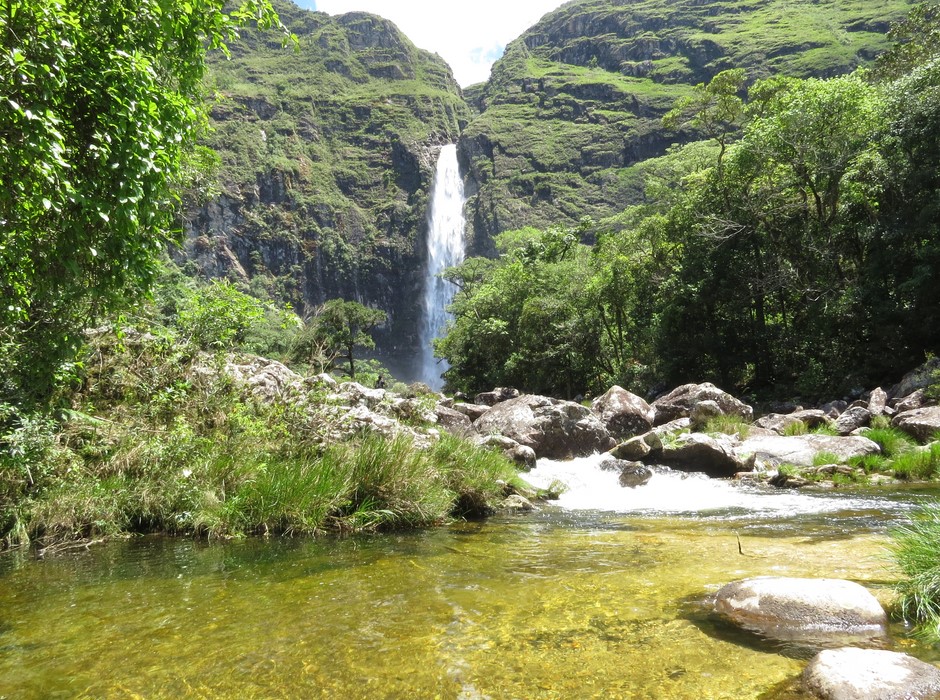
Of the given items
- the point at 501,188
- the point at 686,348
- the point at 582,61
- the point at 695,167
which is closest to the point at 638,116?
the point at 501,188

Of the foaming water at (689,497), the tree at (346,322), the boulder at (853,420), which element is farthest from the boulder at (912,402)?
the tree at (346,322)

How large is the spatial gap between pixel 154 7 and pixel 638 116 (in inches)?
5110

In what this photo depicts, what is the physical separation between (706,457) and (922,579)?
37.6 feet

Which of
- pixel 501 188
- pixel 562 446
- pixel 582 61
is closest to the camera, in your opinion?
pixel 562 446

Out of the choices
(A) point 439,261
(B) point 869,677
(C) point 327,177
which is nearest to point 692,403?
(B) point 869,677

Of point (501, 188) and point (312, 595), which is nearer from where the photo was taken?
point (312, 595)

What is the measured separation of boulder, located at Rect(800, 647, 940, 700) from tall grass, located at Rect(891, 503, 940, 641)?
74 cm

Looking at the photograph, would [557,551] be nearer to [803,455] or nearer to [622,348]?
[803,455]

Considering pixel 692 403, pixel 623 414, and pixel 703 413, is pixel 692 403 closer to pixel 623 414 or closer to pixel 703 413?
pixel 703 413

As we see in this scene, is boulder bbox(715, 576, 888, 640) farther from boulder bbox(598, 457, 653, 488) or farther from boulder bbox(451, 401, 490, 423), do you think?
boulder bbox(451, 401, 490, 423)

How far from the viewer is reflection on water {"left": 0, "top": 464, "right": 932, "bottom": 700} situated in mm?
3678

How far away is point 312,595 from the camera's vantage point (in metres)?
5.40

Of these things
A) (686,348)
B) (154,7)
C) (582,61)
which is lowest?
(686,348)

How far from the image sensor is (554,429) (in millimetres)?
18125
